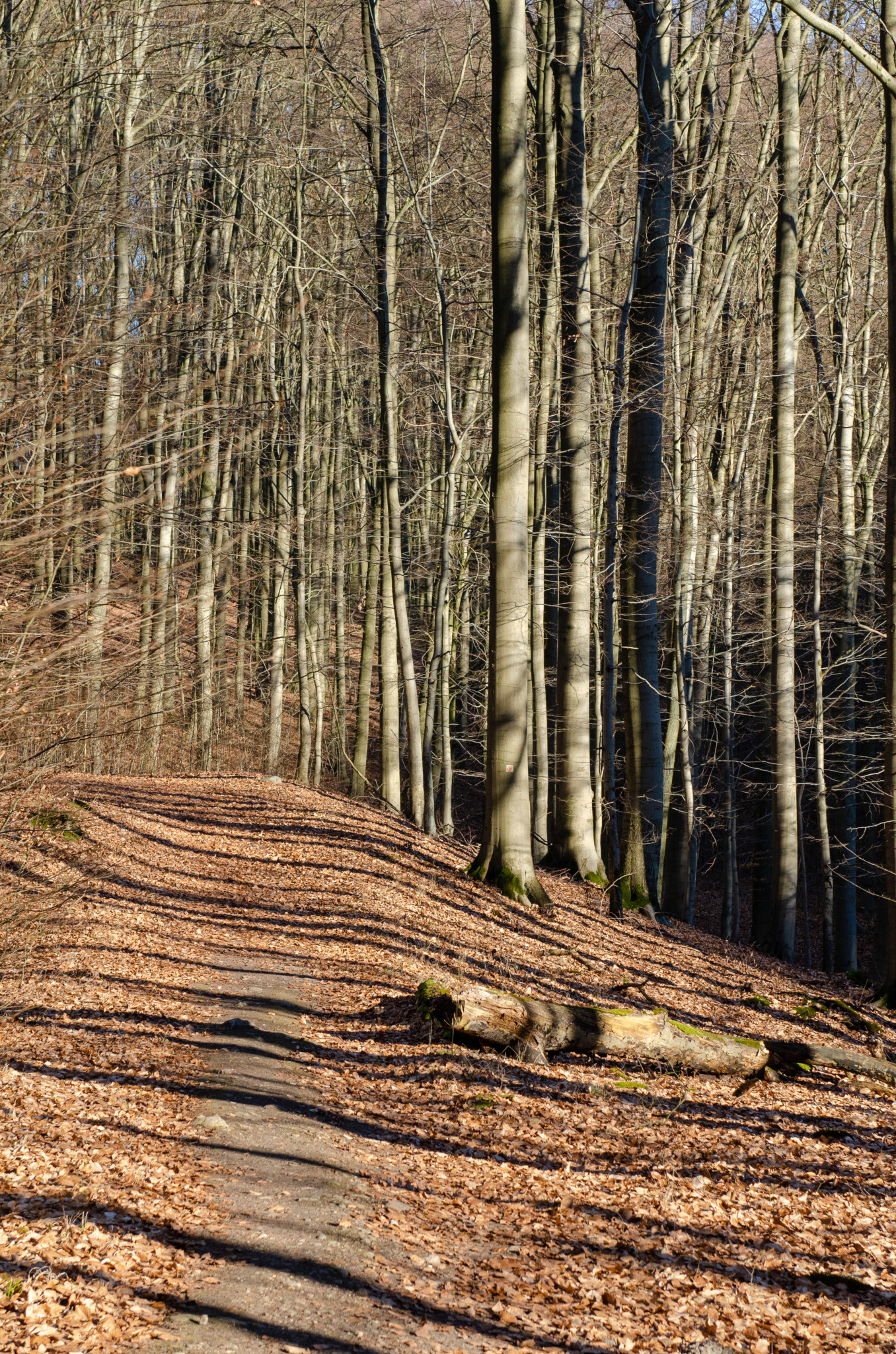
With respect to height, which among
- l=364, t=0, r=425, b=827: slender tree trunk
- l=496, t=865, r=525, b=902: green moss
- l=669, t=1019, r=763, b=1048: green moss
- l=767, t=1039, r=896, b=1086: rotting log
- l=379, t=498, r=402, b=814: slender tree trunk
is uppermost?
l=364, t=0, r=425, b=827: slender tree trunk

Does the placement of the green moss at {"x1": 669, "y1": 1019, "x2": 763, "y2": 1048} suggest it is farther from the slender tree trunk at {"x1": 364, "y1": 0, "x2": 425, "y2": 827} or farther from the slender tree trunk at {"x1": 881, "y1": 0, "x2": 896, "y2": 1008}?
the slender tree trunk at {"x1": 364, "y1": 0, "x2": 425, "y2": 827}

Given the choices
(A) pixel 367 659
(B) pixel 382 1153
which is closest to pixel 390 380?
(A) pixel 367 659

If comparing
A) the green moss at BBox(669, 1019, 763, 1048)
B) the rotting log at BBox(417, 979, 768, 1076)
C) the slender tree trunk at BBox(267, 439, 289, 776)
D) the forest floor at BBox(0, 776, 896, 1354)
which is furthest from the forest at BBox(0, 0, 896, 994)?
the green moss at BBox(669, 1019, 763, 1048)

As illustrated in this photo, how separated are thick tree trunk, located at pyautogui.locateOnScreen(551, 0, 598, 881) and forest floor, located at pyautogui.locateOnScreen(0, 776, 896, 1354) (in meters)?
2.67

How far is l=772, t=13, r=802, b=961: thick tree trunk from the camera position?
13.5m

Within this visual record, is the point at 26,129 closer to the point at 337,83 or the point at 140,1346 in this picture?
the point at 140,1346

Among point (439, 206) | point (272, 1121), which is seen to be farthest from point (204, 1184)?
point (439, 206)

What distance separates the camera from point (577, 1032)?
751cm

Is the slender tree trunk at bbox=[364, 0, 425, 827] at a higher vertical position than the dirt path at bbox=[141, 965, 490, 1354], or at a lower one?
higher

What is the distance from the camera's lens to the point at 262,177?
24.0m

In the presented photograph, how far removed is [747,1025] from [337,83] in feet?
48.6

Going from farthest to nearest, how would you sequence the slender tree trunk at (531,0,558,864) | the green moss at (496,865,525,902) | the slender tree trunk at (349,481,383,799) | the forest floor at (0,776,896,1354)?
the slender tree trunk at (349,481,383,799) → the slender tree trunk at (531,0,558,864) → the green moss at (496,865,525,902) → the forest floor at (0,776,896,1354)

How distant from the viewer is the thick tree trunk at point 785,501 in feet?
44.4

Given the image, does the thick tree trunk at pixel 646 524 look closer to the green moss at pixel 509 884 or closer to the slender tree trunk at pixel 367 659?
the green moss at pixel 509 884
